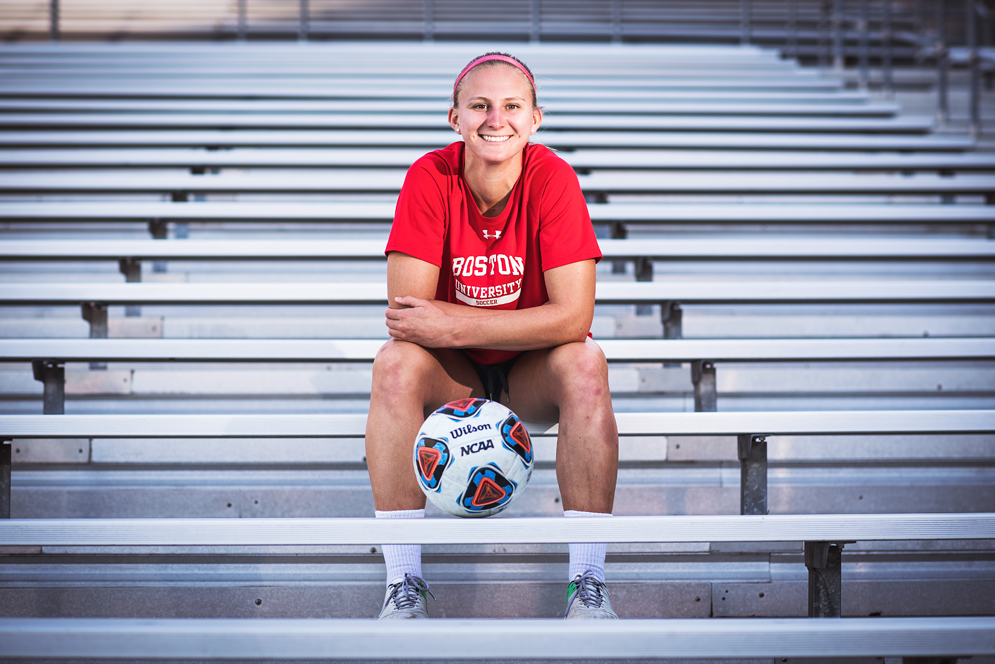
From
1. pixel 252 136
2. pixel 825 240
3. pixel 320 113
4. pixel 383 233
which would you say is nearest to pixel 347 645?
pixel 383 233

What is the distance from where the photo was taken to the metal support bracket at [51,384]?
1265mm

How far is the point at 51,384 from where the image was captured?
4.17 feet

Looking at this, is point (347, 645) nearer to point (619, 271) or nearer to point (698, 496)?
point (698, 496)

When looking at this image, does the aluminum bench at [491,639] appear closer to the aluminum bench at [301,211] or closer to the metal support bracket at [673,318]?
the metal support bracket at [673,318]

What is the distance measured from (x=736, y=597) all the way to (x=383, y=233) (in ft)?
4.36

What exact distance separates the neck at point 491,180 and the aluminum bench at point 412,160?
3.54 ft

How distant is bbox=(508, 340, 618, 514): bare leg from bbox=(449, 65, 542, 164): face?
1.01 ft

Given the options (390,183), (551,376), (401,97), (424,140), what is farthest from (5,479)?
(401,97)

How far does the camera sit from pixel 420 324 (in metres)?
1.01

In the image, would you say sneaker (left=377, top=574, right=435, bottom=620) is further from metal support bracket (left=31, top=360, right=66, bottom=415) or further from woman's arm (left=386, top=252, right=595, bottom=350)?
metal support bracket (left=31, top=360, right=66, bottom=415)

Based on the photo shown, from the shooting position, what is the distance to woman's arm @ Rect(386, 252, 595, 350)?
1.01 meters

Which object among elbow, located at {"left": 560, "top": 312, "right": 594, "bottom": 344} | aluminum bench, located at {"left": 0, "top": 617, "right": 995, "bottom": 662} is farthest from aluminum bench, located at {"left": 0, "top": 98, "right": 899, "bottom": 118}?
aluminum bench, located at {"left": 0, "top": 617, "right": 995, "bottom": 662}

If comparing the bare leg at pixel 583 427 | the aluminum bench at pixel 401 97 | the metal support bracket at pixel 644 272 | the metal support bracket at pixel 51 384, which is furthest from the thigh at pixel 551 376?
the aluminum bench at pixel 401 97

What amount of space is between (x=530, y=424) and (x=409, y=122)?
1694 millimetres
